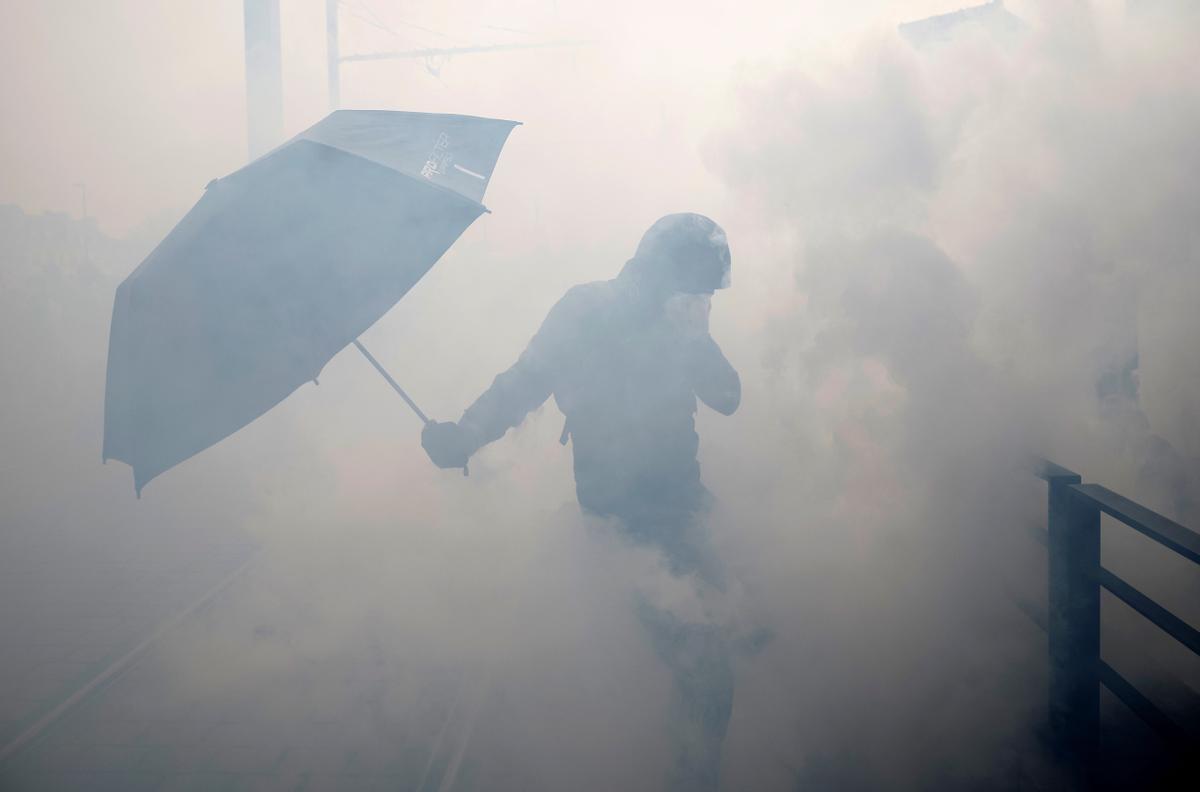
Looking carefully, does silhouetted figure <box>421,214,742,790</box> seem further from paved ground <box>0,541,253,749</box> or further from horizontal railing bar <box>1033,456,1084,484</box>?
paved ground <box>0,541,253,749</box>

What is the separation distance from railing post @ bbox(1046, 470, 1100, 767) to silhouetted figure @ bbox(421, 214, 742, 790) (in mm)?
1153

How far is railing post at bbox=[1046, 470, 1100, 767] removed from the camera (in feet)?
7.89

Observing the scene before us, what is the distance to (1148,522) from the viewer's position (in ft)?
6.49

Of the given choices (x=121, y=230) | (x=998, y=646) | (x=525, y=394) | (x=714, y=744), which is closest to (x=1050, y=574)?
(x=998, y=646)

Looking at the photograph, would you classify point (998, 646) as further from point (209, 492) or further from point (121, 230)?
point (121, 230)

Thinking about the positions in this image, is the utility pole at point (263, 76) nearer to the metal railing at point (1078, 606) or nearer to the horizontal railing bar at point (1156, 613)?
the metal railing at point (1078, 606)

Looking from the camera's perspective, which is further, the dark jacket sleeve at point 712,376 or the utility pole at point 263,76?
the utility pole at point 263,76

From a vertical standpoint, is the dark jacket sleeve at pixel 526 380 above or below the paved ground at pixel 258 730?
above

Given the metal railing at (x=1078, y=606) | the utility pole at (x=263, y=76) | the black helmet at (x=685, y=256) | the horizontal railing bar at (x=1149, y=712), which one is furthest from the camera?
the utility pole at (x=263, y=76)

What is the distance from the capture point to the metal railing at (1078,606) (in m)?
2.29

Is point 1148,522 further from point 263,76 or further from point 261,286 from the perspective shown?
point 263,76

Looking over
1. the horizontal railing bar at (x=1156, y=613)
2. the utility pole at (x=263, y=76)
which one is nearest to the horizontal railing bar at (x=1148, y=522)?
the horizontal railing bar at (x=1156, y=613)

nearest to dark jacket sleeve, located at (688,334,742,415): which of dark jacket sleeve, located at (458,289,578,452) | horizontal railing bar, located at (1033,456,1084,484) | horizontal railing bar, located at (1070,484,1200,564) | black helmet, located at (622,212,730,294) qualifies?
black helmet, located at (622,212,730,294)

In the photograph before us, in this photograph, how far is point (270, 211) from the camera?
2.58 meters
